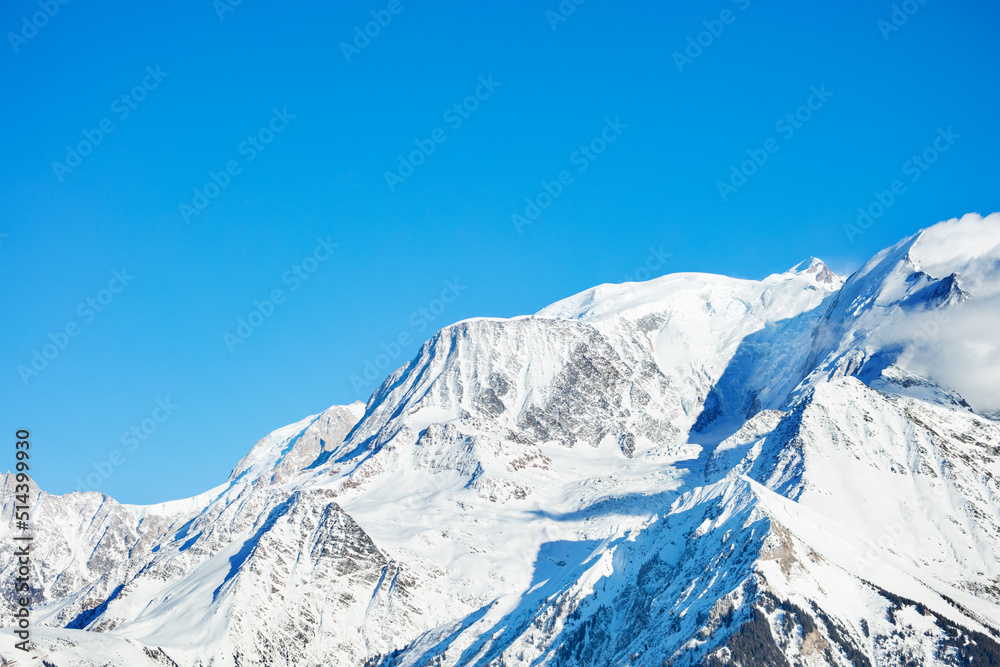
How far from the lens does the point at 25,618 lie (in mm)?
138750

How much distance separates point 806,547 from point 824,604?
46.4ft

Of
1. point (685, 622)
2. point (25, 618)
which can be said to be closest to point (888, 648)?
point (685, 622)

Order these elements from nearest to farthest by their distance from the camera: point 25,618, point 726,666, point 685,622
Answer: point 25,618, point 726,666, point 685,622

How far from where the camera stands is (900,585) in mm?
192875

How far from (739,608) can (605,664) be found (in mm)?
32793

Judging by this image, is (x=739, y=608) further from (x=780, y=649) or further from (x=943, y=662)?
(x=943, y=662)

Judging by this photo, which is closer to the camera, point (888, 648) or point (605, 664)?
point (888, 648)

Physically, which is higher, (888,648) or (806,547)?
(806,547)

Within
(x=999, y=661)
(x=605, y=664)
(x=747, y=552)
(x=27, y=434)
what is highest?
(x=27, y=434)

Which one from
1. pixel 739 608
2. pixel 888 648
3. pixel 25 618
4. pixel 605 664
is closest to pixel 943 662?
pixel 888 648

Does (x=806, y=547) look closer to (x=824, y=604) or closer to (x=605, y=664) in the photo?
(x=824, y=604)

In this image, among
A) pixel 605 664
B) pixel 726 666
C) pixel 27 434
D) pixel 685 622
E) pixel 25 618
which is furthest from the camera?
pixel 605 664

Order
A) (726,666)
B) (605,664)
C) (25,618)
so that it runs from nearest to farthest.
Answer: (25,618) → (726,666) → (605,664)

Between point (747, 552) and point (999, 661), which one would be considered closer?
point (999, 661)
